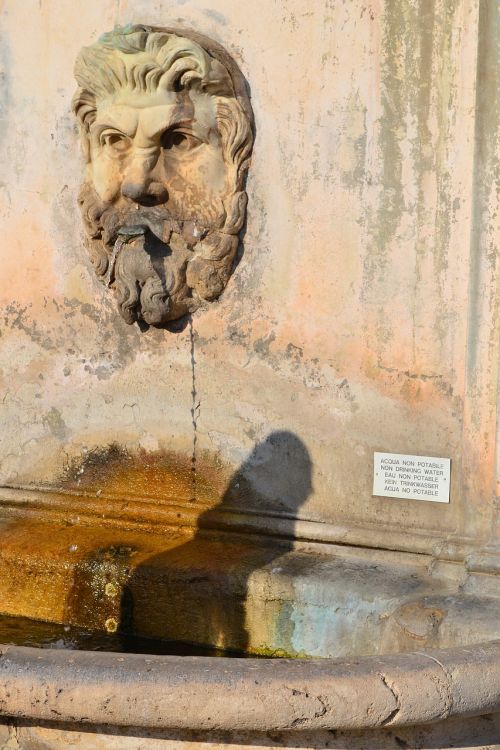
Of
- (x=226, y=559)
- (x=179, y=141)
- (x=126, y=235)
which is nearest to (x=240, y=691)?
(x=226, y=559)

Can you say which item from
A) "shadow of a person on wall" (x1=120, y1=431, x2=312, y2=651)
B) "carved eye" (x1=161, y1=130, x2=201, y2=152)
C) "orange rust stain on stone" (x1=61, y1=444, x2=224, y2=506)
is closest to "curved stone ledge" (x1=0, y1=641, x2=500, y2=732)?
"shadow of a person on wall" (x1=120, y1=431, x2=312, y2=651)

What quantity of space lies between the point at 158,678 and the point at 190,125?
2085 mm

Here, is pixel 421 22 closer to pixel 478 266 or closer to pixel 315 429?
pixel 478 266

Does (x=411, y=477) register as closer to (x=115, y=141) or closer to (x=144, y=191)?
(x=144, y=191)

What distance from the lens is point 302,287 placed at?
4.53 m

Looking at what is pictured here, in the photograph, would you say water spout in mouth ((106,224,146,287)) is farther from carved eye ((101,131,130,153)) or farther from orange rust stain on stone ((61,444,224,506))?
orange rust stain on stone ((61,444,224,506))

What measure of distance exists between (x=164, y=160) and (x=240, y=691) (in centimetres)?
214

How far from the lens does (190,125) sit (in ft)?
15.0

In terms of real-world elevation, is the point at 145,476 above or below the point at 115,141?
below

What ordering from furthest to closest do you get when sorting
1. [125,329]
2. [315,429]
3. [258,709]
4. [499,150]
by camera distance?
[125,329] < [315,429] < [499,150] < [258,709]

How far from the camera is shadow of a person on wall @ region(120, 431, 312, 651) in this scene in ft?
14.1

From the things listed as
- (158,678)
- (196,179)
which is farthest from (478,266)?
(158,678)

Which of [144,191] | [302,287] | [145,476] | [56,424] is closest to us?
[302,287]

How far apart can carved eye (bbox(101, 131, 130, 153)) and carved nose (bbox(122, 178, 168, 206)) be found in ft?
0.46
